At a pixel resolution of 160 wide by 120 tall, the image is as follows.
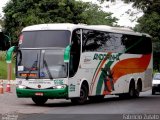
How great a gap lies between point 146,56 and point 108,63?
18.6ft

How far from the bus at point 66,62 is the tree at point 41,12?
119 feet

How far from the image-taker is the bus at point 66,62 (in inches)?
890

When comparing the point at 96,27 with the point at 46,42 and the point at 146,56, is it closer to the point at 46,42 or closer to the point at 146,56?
the point at 46,42

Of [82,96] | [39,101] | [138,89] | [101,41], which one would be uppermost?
[101,41]

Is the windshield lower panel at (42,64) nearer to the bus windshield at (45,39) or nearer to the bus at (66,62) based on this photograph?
the bus at (66,62)

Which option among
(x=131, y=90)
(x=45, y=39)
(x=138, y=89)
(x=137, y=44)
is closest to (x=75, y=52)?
(x=45, y=39)

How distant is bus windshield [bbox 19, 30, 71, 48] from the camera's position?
23.0 meters

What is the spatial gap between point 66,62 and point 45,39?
5.04ft

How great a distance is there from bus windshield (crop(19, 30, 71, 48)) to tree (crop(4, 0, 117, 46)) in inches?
1536

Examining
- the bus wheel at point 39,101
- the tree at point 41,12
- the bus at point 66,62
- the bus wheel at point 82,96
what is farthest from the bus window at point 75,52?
the tree at point 41,12

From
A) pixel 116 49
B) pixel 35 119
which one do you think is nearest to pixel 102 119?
pixel 35 119

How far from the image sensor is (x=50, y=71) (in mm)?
22641

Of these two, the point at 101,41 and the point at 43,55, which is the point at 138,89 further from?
the point at 43,55

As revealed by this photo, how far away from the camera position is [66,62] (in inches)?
885
